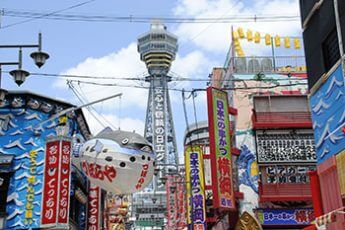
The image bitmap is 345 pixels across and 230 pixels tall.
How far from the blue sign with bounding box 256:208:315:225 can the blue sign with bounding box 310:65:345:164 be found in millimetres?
13525

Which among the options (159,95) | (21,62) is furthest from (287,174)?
(159,95)

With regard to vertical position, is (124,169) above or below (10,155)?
below

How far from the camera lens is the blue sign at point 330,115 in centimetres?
1388

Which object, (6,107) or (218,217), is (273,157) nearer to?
(218,217)

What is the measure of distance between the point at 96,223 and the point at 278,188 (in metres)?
9.78

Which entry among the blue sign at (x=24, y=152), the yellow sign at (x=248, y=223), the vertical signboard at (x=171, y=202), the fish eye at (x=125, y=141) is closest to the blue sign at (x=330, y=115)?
the fish eye at (x=125, y=141)

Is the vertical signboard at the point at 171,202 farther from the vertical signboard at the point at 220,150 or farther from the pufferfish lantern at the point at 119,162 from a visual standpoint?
the pufferfish lantern at the point at 119,162

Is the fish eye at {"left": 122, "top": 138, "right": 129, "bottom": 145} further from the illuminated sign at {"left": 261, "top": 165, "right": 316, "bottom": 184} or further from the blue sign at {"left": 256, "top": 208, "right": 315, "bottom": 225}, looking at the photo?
the illuminated sign at {"left": 261, "top": 165, "right": 316, "bottom": 184}

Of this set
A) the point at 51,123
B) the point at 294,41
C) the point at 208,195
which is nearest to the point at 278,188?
the point at 208,195

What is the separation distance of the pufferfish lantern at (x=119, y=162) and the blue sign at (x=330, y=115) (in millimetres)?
5633

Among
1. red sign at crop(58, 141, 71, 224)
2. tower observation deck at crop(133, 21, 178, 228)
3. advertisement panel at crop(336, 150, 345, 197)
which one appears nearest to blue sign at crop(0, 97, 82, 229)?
red sign at crop(58, 141, 71, 224)

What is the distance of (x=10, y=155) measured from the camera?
21750 mm

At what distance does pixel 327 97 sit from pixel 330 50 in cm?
138

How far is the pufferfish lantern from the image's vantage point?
55.8ft
